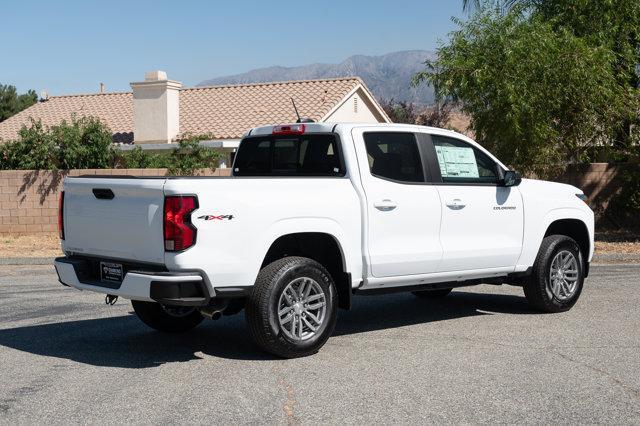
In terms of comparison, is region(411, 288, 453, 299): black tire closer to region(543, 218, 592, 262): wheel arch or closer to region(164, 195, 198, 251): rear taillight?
region(543, 218, 592, 262): wheel arch

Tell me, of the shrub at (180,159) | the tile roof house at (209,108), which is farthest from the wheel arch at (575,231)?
the tile roof house at (209,108)

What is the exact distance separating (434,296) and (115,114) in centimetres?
3051

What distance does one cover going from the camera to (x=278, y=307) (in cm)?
767

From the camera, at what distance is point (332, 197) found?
8.16m

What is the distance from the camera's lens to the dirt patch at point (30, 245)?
17.8 meters

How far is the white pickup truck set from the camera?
24.0 feet

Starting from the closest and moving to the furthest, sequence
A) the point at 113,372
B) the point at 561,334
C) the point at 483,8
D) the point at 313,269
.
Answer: the point at 113,372
the point at 313,269
the point at 561,334
the point at 483,8

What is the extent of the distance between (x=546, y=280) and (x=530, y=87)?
345 inches

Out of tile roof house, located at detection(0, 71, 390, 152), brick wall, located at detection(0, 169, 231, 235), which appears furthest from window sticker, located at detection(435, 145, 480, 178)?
tile roof house, located at detection(0, 71, 390, 152)

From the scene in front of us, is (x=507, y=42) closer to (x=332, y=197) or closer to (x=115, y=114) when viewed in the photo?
(x=332, y=197)

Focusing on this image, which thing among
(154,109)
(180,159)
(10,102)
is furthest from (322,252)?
(10,102)

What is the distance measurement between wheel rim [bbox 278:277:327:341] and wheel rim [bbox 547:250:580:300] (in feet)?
10.9

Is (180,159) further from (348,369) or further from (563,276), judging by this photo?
(348,369)

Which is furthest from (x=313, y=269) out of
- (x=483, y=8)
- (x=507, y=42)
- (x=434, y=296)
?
(x=483, y=8)
